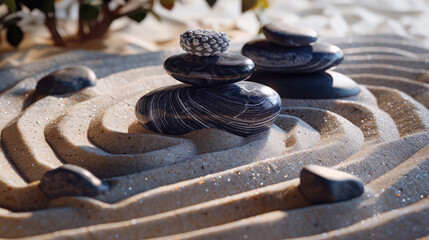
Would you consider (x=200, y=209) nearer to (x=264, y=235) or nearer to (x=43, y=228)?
(x=264, y=235)

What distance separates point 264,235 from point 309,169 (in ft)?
0.84

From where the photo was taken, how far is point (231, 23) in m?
3.90

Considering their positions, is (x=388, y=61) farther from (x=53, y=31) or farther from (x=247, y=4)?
(x=53, y=31)

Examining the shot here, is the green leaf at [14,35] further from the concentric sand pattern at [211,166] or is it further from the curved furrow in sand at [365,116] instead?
the curved furrow in sand at [365,116]

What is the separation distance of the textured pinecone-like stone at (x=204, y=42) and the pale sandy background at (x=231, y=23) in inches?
54.1

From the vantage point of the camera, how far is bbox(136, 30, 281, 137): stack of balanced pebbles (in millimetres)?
1630

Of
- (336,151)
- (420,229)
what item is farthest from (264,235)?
(336,151)

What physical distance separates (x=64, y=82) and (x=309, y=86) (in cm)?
115

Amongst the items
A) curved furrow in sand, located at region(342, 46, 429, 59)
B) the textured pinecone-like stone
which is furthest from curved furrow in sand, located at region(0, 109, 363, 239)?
curved furrow in sand, located at region(342, 46, 429, 59)

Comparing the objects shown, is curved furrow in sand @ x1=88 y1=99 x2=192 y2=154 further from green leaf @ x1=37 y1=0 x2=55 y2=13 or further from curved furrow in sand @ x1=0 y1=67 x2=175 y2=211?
green leaf @ x1=37 y1=0 x2=55 y2=13

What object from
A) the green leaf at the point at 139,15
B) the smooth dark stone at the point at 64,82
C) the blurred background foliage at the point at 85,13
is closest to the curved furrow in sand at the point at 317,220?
the smooth dark stone at the point at 64,82

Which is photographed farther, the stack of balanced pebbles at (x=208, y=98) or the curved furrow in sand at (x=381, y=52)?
the curved furrow in sand at (x=381, y=52)

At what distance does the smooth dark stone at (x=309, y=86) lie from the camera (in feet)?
6.90

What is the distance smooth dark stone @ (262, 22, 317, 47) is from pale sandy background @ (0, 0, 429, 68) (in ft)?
2.91
